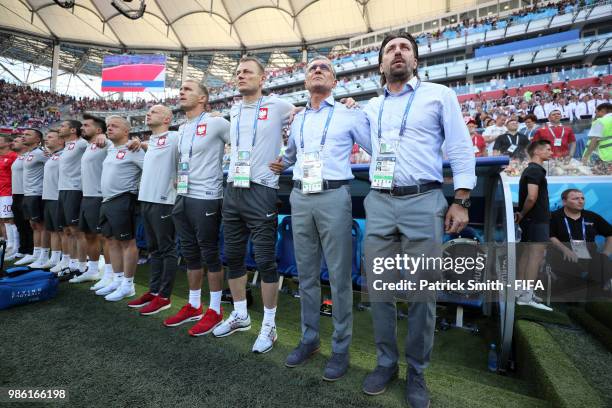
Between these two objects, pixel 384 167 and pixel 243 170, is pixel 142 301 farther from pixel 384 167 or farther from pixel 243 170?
pixel 384 167

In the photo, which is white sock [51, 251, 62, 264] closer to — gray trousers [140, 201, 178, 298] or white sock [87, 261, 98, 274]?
white sock [87, 261, 98, 274]

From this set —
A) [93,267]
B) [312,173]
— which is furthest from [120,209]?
[312,173]

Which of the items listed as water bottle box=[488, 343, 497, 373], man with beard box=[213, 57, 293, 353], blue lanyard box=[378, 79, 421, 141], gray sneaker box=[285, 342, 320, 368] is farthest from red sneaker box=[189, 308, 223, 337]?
water bottle box=[488, 343, 497, 373]

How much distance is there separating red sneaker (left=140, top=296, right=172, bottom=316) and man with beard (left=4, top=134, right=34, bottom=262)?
4.07m

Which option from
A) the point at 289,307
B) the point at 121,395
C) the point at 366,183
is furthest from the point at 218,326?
the point at 366,183

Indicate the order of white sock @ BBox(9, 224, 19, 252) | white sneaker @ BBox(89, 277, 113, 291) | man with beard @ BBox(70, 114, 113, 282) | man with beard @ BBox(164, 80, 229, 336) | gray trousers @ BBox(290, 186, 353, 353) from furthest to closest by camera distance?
white sock @ BBox(9, 224, 19, 252), man with beard @ BBox(70, 114, 113, 282), white sneaker @ BBox(89, 277, 113, 291), man with beard @ BBox(164, 80, 229, 336), gray trousers @ BBox(290, 186, 353, 353)

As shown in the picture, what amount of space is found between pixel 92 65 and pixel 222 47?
1679 cm

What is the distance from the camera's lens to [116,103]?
38000 millimetres

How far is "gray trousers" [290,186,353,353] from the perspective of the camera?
1852 mm

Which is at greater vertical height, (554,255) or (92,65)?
(92,65)

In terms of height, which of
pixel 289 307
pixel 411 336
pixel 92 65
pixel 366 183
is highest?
pixel 92 65

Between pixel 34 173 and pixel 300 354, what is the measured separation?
4.91 metres

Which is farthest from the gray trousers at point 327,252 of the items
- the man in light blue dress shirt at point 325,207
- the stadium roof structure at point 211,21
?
the stadium roof structure at point 211,21

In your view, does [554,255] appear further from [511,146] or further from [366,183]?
[511,146]
